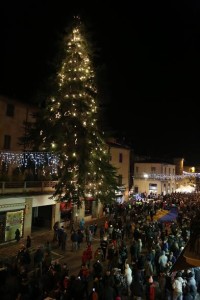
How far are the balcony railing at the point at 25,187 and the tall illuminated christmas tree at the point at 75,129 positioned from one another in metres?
2.28

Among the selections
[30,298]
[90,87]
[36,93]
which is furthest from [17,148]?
[30,298]

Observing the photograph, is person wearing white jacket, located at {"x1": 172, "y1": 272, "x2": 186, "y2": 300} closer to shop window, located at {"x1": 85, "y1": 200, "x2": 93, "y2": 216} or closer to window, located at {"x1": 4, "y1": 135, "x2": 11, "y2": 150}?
shop window, located at {"x1": 85, "y1": 200, "x2": 93, "y2": 216}

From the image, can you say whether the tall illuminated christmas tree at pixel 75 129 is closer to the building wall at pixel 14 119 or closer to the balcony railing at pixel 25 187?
the balcony railing at pixel 25 187

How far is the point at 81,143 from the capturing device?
25922 millimetres

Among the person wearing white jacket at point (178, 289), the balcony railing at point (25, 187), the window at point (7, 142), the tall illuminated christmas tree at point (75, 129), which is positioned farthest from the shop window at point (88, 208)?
the person wearing white jacket at point (178, 289)

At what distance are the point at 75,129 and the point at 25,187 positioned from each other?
5903 mm

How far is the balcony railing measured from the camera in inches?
946

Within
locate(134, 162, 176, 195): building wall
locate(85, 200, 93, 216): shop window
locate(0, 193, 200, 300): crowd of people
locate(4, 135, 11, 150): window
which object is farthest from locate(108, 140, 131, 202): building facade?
locate(0, 193, 200, 300): crowd of people

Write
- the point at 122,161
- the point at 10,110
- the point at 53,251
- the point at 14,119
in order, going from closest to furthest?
the point at 53,251
the point at 10,110
the point at 14,119
the point at 122,161

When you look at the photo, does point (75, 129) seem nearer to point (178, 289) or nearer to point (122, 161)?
point (178, 289)

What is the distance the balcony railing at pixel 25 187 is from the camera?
2402 cm

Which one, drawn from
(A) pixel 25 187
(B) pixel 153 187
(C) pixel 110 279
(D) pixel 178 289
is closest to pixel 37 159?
→ (A) pixel 25 187

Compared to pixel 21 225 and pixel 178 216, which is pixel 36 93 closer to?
pixel 21 225

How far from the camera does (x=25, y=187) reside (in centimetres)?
2603
